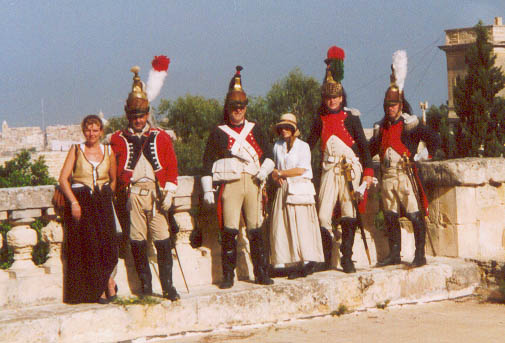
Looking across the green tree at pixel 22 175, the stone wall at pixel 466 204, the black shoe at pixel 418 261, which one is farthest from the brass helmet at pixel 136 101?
the green tree at pixel 22 175

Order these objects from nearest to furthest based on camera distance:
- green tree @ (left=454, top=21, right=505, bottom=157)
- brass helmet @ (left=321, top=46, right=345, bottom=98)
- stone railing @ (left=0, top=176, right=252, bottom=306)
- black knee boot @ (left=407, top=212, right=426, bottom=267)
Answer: stone railing @ (left=0, top=176, right=252, bottom=306), brass helmet @ (left=321, top=46, right=345, bottom=98), black knee boot @ (left=407, top=212, right=426, bottom=267), green tree @ (left=454, top=21, right=505, bottom=157)

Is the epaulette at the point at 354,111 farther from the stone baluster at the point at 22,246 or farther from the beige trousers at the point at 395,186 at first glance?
the stone baluster at the point at 22,246

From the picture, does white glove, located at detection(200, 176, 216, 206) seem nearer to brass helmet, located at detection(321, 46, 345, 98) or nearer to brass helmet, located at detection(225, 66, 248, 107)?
brass helmet, located at detection(225, 66, 248, 107)

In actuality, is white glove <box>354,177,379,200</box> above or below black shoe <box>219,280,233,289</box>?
above

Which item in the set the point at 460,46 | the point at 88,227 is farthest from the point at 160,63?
the point at 460,46

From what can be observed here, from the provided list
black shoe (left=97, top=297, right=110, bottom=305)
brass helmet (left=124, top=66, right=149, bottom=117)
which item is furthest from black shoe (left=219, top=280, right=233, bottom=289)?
brass helmet (left=124, top=66, right=149, bottom=117)

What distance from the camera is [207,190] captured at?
21.2 feet

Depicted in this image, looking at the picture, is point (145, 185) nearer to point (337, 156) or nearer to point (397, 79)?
point (337, 156)

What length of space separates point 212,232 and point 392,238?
1.76 meters

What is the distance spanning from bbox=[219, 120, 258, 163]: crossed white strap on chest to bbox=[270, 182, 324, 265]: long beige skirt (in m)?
0.43

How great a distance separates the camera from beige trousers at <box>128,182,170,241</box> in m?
6.11

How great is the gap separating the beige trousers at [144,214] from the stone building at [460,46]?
156 feet

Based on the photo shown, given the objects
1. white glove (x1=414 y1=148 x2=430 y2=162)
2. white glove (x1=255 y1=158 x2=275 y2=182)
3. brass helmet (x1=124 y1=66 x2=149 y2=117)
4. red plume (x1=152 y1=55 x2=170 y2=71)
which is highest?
red plume (x1=152 y1=55 x2=170 y2=71)

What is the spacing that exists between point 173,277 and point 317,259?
48.6 inches
